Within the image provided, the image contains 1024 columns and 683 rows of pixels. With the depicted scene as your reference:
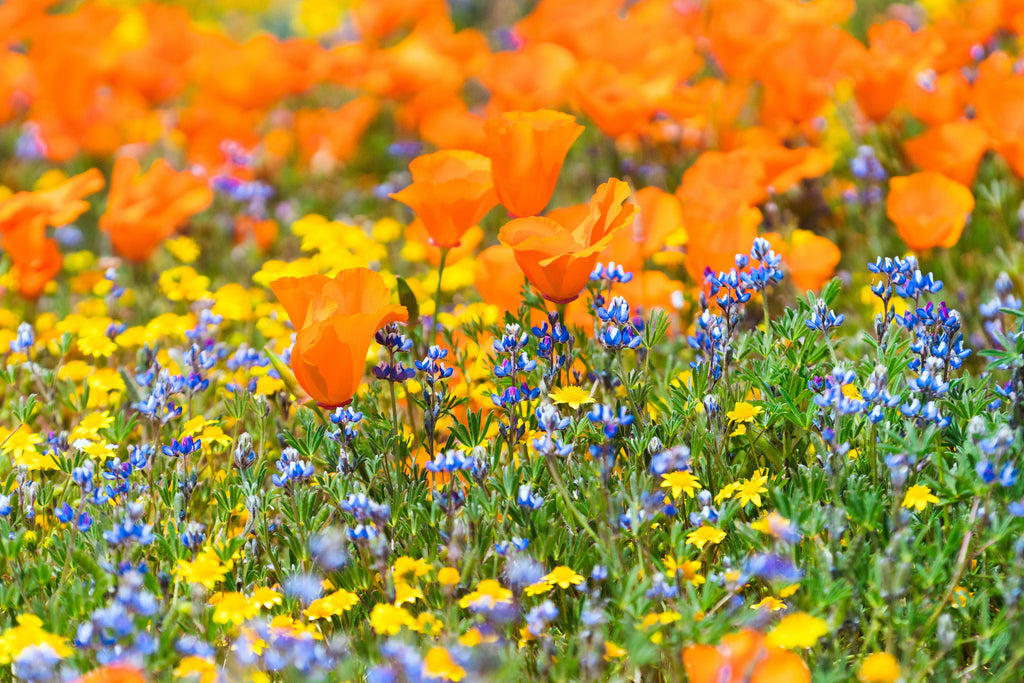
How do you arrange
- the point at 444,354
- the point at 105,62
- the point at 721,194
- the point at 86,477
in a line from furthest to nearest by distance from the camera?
the point at 105,62
the point at 721,194
the point at 444,354
the point at 86,477

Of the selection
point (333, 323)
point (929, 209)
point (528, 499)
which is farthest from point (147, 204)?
point (929, 209)

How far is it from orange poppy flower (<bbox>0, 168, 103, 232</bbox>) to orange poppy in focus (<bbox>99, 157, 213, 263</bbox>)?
0.74 feet

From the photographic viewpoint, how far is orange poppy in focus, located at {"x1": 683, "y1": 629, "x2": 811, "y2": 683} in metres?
1.59

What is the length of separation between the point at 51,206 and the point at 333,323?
151 centimetres

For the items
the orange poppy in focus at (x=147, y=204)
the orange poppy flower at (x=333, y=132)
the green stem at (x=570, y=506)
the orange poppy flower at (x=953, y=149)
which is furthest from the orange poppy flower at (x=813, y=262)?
the orange poppy flower at (x=333, y=132)

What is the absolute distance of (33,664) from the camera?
1707mm

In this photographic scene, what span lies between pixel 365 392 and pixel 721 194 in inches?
45.2

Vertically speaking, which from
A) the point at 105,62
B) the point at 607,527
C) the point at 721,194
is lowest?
the point at 607,527

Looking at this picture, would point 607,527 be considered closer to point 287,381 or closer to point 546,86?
point 287,381

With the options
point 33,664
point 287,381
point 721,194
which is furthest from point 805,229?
point 33,664

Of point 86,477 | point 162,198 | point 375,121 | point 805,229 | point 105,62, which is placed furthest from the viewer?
point 375,121

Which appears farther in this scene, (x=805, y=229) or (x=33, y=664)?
(x=805, y=229)

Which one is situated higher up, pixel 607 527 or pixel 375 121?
pixel 375 121

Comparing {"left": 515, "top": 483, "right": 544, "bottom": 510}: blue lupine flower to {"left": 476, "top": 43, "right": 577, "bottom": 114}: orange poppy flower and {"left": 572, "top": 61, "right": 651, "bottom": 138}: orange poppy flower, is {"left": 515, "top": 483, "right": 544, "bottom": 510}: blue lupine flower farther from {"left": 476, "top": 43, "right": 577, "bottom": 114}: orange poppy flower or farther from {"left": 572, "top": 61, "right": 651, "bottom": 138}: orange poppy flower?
{"left": 476, "top": 43, "right": 577, "bottom": 114}: orange poppy flower
